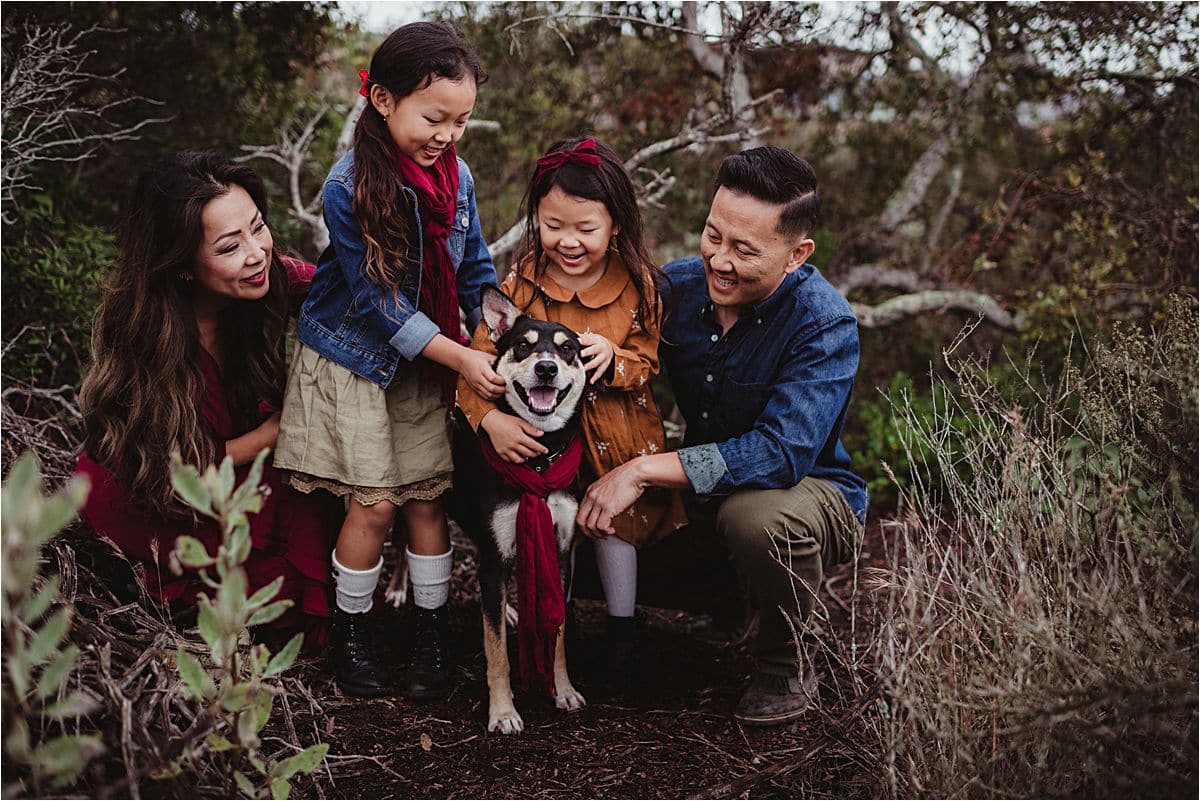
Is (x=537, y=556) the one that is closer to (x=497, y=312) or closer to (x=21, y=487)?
(x=497, y=312)

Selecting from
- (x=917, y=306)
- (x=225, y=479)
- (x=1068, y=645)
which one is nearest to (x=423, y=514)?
(x=225, y=479)

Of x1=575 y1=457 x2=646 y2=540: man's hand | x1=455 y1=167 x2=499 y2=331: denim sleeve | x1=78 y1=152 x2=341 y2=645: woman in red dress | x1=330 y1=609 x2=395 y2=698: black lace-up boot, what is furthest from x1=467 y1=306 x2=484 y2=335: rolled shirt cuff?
x1=330 y1=609 x2=395 y2=698: black lace-up boot

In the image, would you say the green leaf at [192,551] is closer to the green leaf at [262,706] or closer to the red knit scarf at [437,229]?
the green leaf at [262,706]

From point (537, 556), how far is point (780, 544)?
82 cm

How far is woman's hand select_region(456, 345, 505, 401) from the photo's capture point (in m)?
3.13

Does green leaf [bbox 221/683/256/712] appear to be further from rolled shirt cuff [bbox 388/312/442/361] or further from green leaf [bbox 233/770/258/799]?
rolled shirt cuff [bbox 388/312/442/361]

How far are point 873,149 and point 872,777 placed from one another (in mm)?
5326

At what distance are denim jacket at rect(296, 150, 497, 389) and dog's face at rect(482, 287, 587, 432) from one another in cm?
19

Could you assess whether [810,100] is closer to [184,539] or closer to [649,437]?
[649,437]

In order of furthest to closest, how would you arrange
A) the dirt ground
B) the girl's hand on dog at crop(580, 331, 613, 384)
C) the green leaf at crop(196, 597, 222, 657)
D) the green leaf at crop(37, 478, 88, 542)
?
the girl's hand on dog at crop(580, 331, 613, 384) < the dirt ground < the green leaf at crop(196, 597, 222, 657) < the green leaf at crop(37, 478, 88, 542)

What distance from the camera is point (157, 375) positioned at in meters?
3.30

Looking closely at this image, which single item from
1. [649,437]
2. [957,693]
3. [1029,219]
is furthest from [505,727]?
[1029,219]

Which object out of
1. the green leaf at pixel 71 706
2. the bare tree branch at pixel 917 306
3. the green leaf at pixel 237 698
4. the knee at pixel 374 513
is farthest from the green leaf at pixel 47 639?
the bare tree branch at pixel 917 306

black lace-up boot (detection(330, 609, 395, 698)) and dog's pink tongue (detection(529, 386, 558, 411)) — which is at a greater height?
dog's pink tongue (detection(529, 386, 558, 411))
